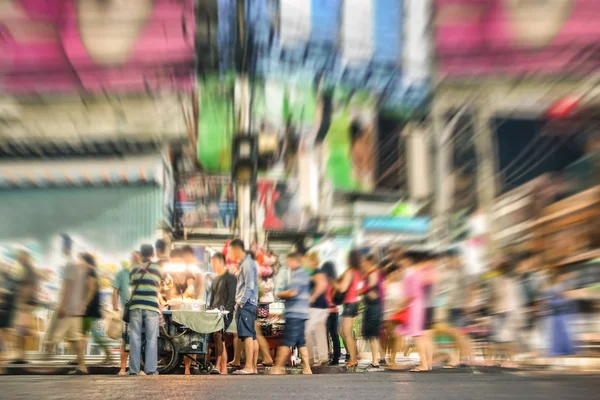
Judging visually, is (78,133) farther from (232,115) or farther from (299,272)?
(299,272)

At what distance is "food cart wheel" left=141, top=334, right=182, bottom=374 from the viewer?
29.3ft

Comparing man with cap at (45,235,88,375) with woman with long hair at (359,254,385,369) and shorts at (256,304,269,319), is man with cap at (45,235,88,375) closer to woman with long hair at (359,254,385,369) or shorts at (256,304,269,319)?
shorts at (256,304,269,319)

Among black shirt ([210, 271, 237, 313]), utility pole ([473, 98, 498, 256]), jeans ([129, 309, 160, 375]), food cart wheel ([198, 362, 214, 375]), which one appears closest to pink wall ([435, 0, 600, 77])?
utility pole ([473, 98, 498, 256])

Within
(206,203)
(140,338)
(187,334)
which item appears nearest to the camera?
(140,338)

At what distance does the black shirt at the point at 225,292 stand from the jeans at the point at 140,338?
51.3 inches

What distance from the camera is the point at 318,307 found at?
30.2ft

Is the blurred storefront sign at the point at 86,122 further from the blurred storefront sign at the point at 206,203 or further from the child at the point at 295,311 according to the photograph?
the child at the point at 295,311

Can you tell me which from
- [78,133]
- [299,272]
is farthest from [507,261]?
[78,133]

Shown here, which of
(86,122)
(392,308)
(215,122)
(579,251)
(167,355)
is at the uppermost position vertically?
(86,122)

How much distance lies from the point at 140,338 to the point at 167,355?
1.11 meters

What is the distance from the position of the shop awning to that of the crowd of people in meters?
Result: 4.01

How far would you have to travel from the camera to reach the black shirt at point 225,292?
9.33 metres

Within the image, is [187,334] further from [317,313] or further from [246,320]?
[317,313]

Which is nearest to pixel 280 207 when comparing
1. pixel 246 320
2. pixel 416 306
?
pixel 416 306
